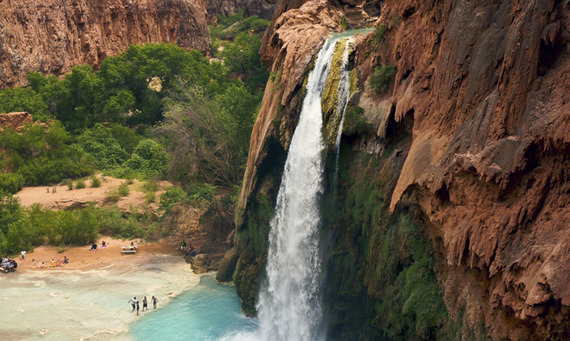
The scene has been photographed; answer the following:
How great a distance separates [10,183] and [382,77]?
26.5 meters

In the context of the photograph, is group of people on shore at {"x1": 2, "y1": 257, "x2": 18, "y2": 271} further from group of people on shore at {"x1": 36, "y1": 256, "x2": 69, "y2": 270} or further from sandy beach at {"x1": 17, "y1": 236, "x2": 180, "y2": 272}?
group of people on shore at {"x1": 36, "y1": 256, "x2": 69, "y2": 270}

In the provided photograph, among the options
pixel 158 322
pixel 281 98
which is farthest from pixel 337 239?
pixel 158 322

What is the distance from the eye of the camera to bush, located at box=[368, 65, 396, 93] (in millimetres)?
16016

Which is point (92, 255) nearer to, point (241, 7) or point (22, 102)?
point (22, 102)

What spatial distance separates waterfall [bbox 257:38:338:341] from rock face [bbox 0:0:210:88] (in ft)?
109

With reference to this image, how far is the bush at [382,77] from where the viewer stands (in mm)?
16016

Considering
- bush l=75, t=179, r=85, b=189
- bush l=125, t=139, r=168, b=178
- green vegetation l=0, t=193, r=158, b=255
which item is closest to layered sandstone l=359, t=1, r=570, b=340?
green vegetation l=0, t=193, r=158, b=255

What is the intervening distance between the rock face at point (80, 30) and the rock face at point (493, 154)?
3849cm

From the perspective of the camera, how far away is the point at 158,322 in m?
21.0

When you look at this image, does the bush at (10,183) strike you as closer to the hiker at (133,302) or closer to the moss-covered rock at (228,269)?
the hiker at (133,302)

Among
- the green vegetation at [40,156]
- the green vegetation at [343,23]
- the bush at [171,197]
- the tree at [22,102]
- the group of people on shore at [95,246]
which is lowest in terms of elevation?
the group of people on shore at [95,246]

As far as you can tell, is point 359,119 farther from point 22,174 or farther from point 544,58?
point 22,174

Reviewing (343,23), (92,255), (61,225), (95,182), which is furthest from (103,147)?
(343,23)

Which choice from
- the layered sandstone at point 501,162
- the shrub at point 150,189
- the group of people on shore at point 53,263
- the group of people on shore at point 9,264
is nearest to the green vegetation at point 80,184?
the shrub at point 150,189
